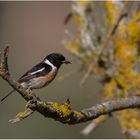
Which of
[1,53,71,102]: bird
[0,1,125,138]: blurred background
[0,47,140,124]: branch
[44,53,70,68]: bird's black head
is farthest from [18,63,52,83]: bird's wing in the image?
[0,1,125,138]: blurred background

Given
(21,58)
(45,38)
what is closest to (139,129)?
(21,58)

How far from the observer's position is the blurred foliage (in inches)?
198

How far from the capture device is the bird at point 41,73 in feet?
14.4

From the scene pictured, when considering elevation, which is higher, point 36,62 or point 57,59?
point 57,59

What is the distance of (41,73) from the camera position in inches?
177

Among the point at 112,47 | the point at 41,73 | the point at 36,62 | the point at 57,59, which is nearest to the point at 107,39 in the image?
the point at 112,47

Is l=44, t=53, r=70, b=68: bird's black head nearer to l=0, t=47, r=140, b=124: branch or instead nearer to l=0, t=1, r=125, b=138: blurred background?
l=0, t=47, r=140, b=124: branch

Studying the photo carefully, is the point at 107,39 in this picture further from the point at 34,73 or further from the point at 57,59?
the point at 34,73

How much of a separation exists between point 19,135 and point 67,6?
508 centimetres

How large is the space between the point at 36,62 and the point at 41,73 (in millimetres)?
6355

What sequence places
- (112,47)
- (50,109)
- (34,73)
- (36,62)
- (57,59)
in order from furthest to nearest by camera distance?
1. (36,62)
2. (112,47)
3. (57,59)
4. (34,73)
5. (50,109)

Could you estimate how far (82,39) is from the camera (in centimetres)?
523

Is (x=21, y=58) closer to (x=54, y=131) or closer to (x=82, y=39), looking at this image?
(x=54, y=131)

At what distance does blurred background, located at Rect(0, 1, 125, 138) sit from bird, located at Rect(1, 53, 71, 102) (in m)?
2.62
